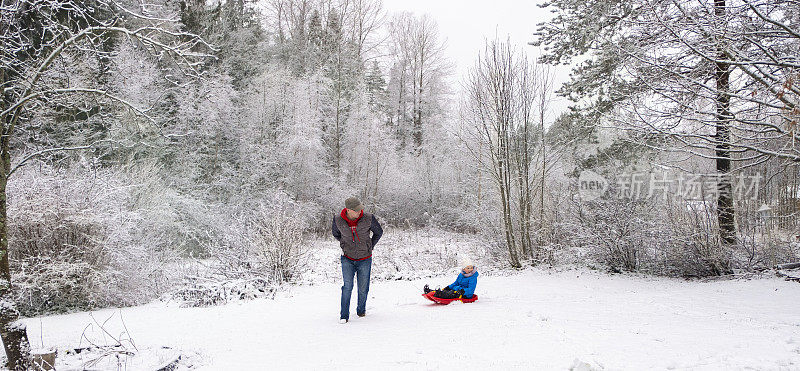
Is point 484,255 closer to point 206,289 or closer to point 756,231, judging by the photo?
point 756,231

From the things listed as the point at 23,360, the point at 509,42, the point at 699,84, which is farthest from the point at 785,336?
the point at 509,42

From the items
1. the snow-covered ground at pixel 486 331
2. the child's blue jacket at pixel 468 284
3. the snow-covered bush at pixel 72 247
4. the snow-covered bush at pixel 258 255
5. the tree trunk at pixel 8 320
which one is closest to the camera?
the snow-covered ground at pixel 486 331

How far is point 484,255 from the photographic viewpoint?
41.6 feet

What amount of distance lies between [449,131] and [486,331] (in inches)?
375

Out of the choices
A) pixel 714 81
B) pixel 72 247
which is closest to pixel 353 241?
pixel 72 247

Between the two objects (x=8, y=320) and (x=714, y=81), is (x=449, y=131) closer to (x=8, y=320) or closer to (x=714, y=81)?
(x=714, y=81)

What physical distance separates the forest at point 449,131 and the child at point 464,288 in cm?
363

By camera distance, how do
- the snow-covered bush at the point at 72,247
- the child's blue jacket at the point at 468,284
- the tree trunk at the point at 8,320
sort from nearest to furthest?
the tree trunk at the point at 8,320, the child's blue jacket at the point at 468,284, the snow-covered bush at the point at 72,247

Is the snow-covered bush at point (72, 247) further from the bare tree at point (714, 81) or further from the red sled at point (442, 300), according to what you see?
the bare tree at point (714, 81)

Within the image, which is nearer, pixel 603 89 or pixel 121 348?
pixel 121 348

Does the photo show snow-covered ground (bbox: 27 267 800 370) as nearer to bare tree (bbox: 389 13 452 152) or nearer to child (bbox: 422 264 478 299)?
child (bbox: 422 264 478 299)

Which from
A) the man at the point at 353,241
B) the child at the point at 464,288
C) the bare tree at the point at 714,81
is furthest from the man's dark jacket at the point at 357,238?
the bare tree at the point at 714,81

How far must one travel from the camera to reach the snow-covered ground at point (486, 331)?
142 inches

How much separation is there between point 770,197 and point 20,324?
41.5 ft
